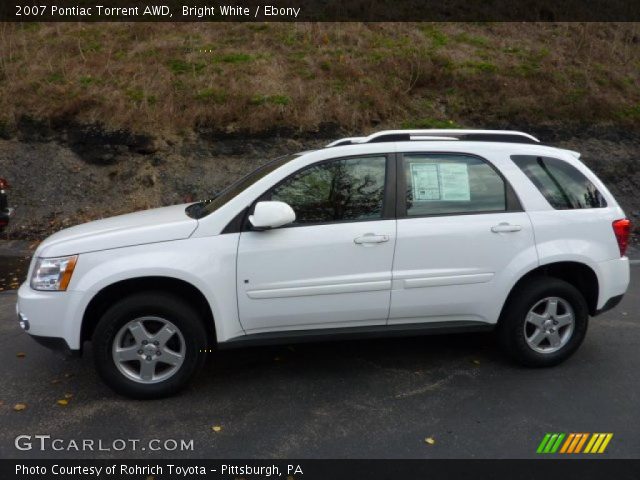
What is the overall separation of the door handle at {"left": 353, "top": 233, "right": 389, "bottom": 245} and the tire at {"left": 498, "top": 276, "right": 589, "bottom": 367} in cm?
116

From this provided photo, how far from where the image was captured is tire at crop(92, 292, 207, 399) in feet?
13.1

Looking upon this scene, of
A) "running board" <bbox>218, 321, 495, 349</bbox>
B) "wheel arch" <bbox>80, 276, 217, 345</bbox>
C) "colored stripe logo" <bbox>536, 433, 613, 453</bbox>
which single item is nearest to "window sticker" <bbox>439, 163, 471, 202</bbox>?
"running board" <bbox>218, 321, 495, 349</bbox>

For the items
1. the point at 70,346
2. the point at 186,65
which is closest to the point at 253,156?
the point at 186,65

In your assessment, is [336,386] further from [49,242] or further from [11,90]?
[11,90]

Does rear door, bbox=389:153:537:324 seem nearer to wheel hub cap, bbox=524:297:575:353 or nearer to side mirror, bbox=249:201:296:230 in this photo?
wheel hub cap, bbox=524:297:575:353

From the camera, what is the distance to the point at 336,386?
436 centimetres

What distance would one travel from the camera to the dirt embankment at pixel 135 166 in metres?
10.8

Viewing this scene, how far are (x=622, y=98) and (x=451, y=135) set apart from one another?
442 inches

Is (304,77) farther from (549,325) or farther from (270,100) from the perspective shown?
(549,325)
